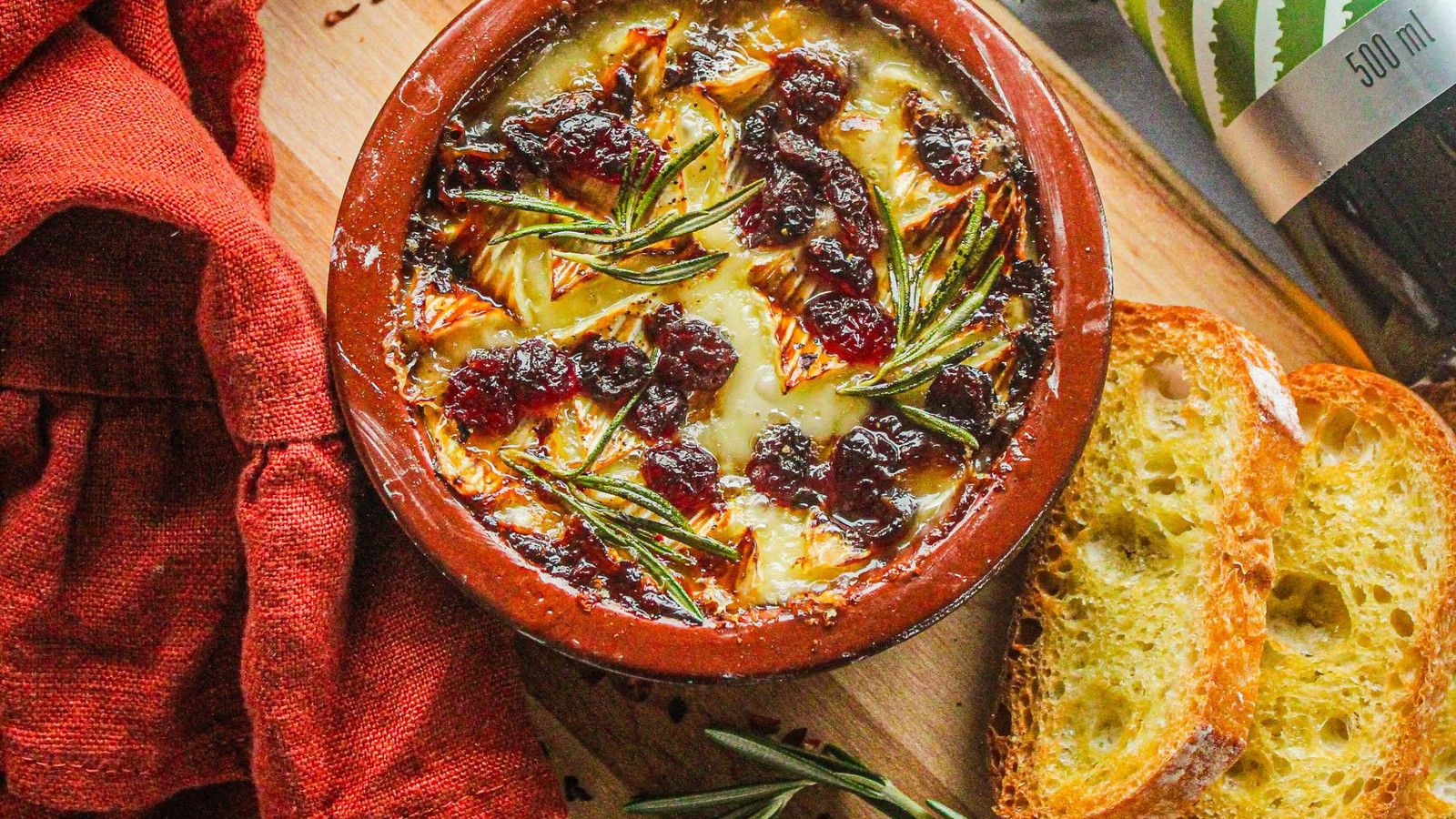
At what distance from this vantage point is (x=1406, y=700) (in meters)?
2.88

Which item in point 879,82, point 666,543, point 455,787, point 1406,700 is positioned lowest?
point 455,787

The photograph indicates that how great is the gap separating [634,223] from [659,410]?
0.38 meters

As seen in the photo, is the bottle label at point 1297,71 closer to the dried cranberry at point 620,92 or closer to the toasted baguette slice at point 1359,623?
the toasted baguette slice at point 1359,623

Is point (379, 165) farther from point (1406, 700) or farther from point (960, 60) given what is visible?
point (1406, 700)

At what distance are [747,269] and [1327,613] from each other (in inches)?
65.3

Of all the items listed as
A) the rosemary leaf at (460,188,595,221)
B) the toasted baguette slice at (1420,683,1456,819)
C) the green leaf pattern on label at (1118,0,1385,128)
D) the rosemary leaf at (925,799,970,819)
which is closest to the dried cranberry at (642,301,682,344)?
the rosemary leaf at (460,188,595,221)

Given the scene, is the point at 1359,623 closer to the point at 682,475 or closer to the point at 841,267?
the point at 841,267

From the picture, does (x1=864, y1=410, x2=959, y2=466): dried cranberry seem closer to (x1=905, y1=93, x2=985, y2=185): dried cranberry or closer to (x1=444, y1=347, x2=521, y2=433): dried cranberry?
(x1=905, y1=93, x2=985, y2=185): dried cranberry

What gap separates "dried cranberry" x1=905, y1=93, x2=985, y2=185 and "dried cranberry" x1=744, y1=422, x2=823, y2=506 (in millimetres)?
604

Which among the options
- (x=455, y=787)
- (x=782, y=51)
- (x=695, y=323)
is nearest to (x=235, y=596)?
(x=455, y=787)

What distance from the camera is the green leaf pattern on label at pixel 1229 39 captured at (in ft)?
9.36

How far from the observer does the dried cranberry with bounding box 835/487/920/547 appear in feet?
8.31

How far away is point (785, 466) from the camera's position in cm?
255

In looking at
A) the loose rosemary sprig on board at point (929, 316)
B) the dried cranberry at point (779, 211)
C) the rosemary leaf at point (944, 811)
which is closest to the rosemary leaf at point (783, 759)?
the rosemary leaf at point (944, 811)
